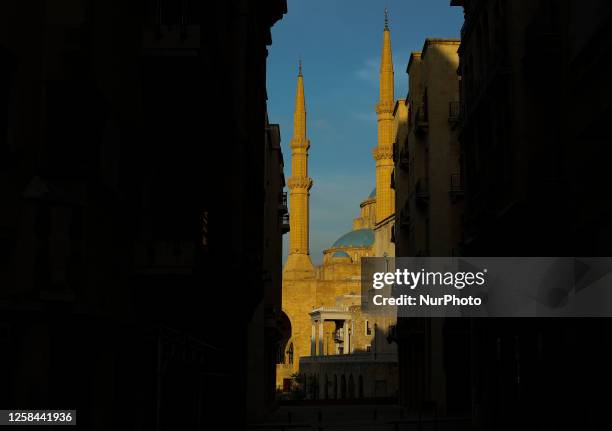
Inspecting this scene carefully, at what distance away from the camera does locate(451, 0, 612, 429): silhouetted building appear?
55.9 feet

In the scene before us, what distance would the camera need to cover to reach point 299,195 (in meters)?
123

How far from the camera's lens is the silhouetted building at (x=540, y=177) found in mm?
17047

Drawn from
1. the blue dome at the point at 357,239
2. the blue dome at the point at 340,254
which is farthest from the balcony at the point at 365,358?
the blue dome at the point at 357,239

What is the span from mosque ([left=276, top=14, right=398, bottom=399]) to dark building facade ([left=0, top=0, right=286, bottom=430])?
200 feet

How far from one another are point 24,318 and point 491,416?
1838cm

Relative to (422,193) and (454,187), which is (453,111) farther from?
(422,193)

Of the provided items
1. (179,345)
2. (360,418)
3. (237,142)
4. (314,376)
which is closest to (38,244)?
(179,345)

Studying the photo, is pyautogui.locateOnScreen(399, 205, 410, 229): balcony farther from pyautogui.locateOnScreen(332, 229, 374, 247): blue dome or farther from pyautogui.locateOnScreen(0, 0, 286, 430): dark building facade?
pyautogui.locateOnScreen(332, 229, 374, 247): blue dome

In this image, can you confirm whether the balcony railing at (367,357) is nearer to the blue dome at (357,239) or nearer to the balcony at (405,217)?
the balcony at (405,217)

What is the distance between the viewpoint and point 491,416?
26625 mm

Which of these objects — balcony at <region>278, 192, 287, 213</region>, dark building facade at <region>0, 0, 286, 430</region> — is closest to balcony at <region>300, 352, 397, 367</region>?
balcony at <region>278, 192, 287, 213</region>

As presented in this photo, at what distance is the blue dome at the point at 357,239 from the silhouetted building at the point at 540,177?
112543 millimetres

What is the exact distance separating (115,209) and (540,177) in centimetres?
1001

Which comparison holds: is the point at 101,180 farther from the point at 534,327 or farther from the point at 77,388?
the point at 534,327
